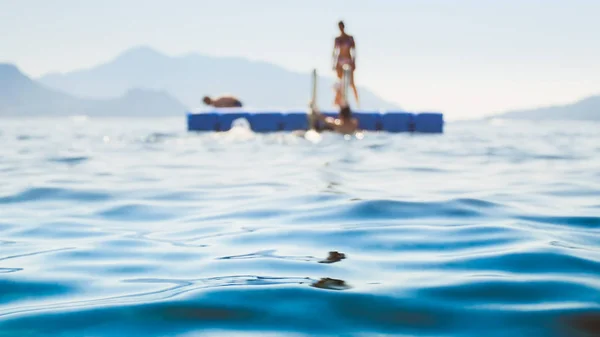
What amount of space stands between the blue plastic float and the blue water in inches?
430

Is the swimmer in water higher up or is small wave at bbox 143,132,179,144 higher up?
the swimmer in water

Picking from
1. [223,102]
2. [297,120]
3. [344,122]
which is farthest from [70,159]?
[223,102]

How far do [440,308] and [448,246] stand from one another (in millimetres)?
1102

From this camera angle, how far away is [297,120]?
17641 mm

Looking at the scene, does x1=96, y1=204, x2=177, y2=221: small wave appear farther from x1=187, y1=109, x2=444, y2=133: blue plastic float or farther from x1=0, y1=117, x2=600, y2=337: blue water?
x1=187, y1=109, x2=444, y2=133: blue plastic float

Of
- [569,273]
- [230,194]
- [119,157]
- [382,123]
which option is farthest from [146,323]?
[382,123]

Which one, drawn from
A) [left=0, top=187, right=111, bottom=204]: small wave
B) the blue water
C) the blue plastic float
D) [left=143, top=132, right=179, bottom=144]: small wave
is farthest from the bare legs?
[left=0, top=187, right=111, bottom=204]: small wave

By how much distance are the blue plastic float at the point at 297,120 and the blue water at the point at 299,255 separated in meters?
10.9

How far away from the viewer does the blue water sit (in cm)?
205

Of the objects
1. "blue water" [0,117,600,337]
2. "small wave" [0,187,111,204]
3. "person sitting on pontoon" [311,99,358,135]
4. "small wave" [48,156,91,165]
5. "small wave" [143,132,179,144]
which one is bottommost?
"blue water" [0,117,600,337]

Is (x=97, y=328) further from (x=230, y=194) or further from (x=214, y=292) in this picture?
(x=230, y=194)

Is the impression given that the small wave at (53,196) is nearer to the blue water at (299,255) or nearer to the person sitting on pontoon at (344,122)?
the blue water at (299,255)

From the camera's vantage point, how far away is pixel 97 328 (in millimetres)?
1964

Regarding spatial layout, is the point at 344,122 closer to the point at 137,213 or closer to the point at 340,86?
the point at 340,86
